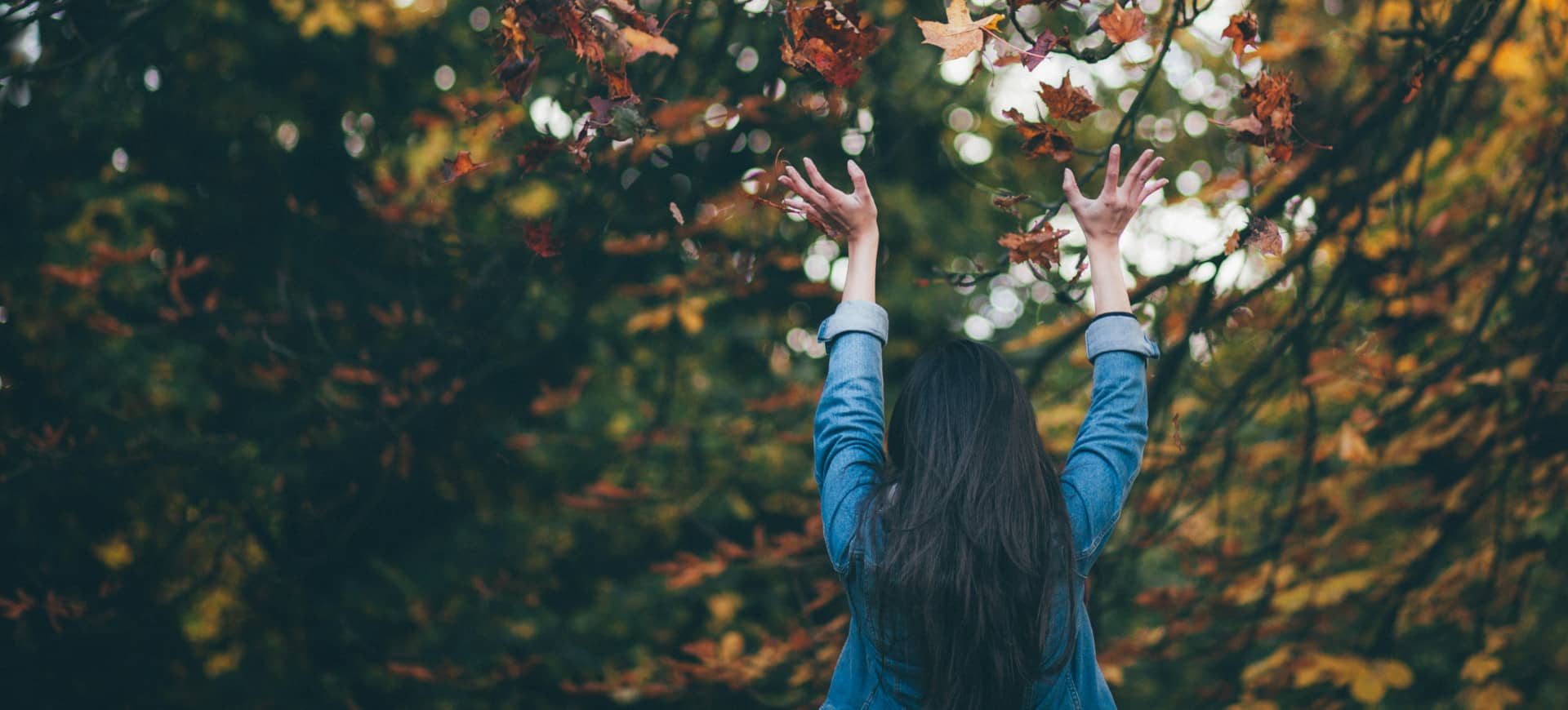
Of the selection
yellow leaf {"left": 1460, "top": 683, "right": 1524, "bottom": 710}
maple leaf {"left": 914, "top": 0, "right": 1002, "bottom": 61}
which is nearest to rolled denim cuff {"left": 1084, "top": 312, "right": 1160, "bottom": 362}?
maple leaf {"left": 914, "top": 0, "right": 1002, "bottom": 61}

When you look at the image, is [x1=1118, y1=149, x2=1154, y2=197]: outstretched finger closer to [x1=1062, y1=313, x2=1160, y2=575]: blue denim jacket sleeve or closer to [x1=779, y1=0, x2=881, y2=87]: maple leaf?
[x1=1062, y1=313, x2=1160, y2=575]: blue denim jacket sleeve

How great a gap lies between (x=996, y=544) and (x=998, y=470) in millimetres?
97

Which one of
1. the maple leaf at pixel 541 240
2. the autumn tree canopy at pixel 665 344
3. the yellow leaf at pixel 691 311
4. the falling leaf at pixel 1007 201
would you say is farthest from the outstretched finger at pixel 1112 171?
the yellow leaf at pixel 691 311

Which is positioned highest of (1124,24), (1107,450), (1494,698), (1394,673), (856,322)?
(1124,24)

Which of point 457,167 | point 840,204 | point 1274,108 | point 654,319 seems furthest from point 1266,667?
point 457,167

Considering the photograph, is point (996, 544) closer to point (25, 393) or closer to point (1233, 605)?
point (1233, 605)

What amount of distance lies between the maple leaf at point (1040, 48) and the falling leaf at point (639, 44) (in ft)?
2.03

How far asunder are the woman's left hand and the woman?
0.03 m

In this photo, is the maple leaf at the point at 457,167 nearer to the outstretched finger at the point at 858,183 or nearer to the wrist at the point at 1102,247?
the outstretched finger at the point at 858,183

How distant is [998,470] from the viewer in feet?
4.31

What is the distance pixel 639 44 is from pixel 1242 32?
107 centimetres

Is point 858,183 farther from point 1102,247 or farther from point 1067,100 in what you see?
point 1067,100

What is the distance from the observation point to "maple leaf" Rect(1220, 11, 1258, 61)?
1.76 meters

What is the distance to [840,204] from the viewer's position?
1.53 meters
